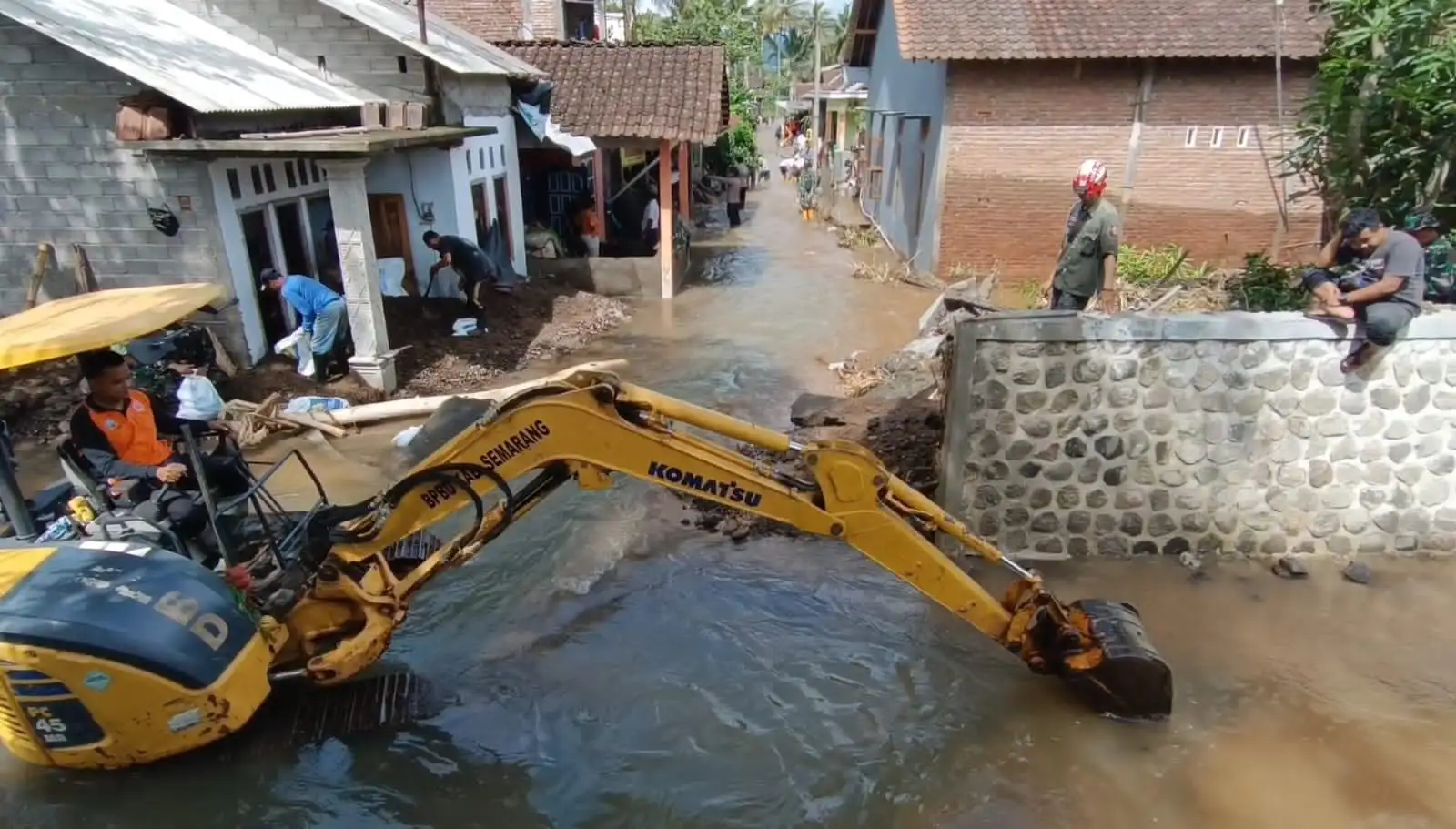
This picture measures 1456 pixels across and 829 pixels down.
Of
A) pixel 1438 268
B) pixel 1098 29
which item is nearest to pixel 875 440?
pixel 1438 268

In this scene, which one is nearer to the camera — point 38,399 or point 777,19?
point 38,399

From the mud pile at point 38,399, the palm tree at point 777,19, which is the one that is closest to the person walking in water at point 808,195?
the mud pile at point 38,399

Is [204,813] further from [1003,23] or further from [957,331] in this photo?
[1003,23]

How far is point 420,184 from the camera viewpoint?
12727 millimetres

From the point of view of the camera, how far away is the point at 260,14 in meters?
11.6

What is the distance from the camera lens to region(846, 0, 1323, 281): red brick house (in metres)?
13.6

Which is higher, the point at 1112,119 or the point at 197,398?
the point at 1112,119

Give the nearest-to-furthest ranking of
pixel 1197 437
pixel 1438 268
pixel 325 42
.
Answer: pixel 1197 437, pixel 1438 268, pixel 325 42

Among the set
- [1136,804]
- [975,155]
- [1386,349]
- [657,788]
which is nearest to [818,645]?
[657,788]

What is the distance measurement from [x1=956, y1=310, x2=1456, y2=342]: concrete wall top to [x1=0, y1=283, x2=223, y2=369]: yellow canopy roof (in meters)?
4.48

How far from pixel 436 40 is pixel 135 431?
396 inches

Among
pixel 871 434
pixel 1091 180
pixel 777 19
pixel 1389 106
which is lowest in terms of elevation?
pixel 871 434

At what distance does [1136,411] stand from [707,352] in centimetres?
698

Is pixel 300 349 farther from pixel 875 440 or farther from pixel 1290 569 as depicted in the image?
pixel 1290 569
